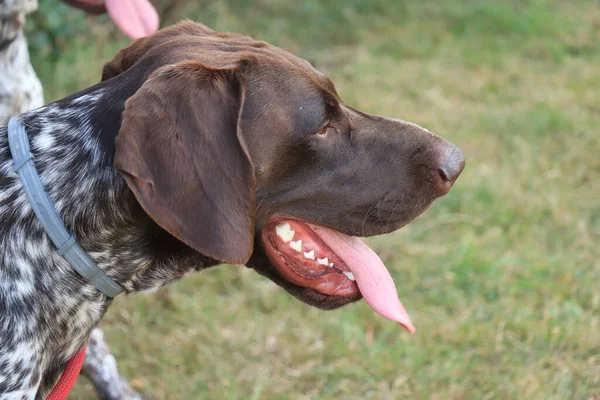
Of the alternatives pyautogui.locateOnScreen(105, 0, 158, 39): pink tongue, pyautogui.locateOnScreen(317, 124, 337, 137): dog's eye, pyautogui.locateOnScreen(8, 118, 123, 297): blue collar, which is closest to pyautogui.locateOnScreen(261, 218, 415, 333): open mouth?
pyautogui.locateOnScreen(317, 124, 337, 137): dog's eye

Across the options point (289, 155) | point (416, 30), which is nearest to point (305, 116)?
point (289, 155)

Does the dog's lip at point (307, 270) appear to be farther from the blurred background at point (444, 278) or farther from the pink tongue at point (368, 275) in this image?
the blurred background at point (444, 278)

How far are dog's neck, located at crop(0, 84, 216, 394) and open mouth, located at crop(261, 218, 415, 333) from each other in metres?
0.36

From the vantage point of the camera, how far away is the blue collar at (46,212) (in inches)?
87.8

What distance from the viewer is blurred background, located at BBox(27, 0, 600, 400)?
11.5 ft

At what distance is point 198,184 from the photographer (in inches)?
83.1

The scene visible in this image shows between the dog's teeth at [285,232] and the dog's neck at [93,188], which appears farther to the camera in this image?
the dog's teeth at [285,232]

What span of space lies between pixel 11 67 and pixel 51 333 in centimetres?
139

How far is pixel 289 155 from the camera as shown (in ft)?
7.85

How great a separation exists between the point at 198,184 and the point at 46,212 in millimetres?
456

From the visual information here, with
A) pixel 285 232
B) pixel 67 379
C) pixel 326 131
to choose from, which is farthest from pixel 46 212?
pixel 326 131

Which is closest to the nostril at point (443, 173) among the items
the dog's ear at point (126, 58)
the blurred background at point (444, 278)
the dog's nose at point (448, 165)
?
the dog's nose at point (448, 165)

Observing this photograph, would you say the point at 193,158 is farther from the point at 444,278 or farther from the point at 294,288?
the point at 444,278

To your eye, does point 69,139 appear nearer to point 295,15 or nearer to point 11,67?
point 11,67
